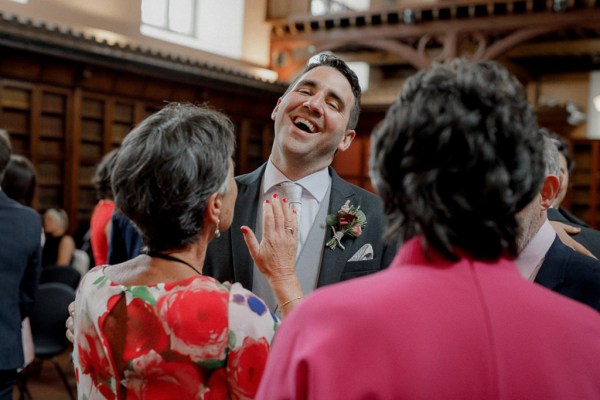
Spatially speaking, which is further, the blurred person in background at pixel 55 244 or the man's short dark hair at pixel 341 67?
the blurred person in background at pixel 55 244

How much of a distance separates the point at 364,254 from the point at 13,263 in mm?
1759

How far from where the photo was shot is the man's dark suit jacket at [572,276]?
6.27 ft

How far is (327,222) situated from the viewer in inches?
87.4

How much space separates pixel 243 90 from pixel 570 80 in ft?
21.2

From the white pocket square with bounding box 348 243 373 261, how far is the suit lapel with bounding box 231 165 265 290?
32 centimetres

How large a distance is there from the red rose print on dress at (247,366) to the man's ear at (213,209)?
296mm

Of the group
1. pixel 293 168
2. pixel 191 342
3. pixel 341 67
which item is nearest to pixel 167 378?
pixel 191 342

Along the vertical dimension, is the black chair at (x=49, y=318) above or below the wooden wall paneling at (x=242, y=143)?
below

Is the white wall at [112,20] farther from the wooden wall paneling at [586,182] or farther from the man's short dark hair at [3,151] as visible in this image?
the wooden wall paneling at [586,182]

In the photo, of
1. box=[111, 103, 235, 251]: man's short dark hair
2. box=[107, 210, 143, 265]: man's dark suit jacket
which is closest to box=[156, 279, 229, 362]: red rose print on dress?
box=[111, 103, 235, 251]: man's short dark hair

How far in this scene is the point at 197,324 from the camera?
4.73 ft

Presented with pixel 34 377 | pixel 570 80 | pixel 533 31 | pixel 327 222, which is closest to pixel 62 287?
pixel 34 377

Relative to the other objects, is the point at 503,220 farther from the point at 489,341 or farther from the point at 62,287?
the point at 62,287

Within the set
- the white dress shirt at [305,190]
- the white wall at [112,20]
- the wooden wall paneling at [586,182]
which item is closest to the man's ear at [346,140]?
the white dress shirt at [305,190]
